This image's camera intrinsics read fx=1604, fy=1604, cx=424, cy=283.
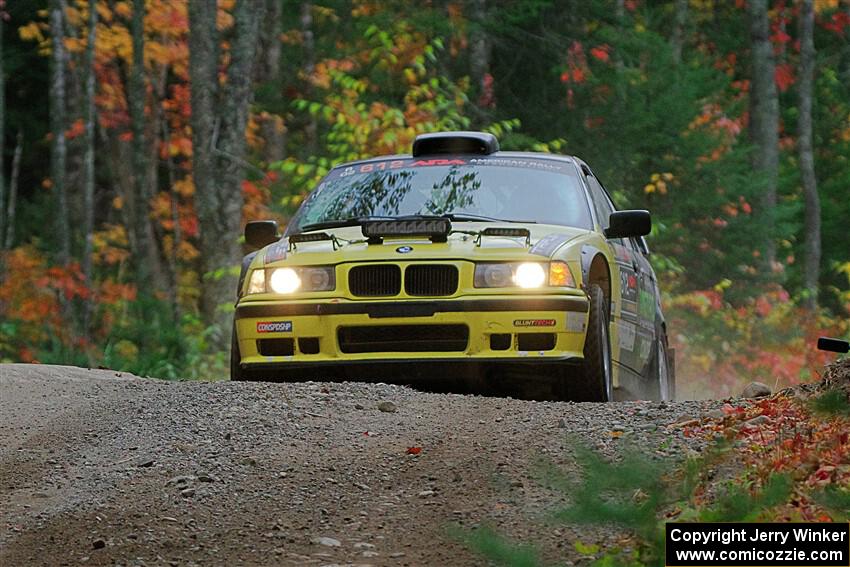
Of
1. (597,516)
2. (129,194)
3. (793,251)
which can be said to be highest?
(597,516)

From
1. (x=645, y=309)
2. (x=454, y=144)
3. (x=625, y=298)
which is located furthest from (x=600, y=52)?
(x=625, y=298)

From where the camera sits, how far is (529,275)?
900 cm

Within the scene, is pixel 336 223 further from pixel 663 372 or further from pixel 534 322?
pixel 663 372

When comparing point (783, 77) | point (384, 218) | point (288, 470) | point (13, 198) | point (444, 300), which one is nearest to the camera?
point (288, 470)

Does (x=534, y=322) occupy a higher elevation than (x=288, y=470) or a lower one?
higher

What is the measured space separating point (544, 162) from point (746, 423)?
3793 mm

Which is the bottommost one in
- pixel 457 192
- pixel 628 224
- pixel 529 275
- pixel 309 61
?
pixel 529 275

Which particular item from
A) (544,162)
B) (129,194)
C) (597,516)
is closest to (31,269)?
(129,194)

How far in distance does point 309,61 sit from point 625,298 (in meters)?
16.2

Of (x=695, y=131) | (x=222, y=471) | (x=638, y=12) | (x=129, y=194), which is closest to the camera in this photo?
(x=222, y=471)

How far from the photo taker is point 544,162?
420 inches

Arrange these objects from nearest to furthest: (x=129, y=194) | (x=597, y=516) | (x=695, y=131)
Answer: (x=597, y=516), (x=695, y=131), (x=129, y=194)

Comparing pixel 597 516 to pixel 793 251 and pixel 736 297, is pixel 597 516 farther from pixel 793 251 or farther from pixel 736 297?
pixel 793 251

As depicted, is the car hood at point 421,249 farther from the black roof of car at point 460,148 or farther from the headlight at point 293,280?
the black roof of car at point 460,148
